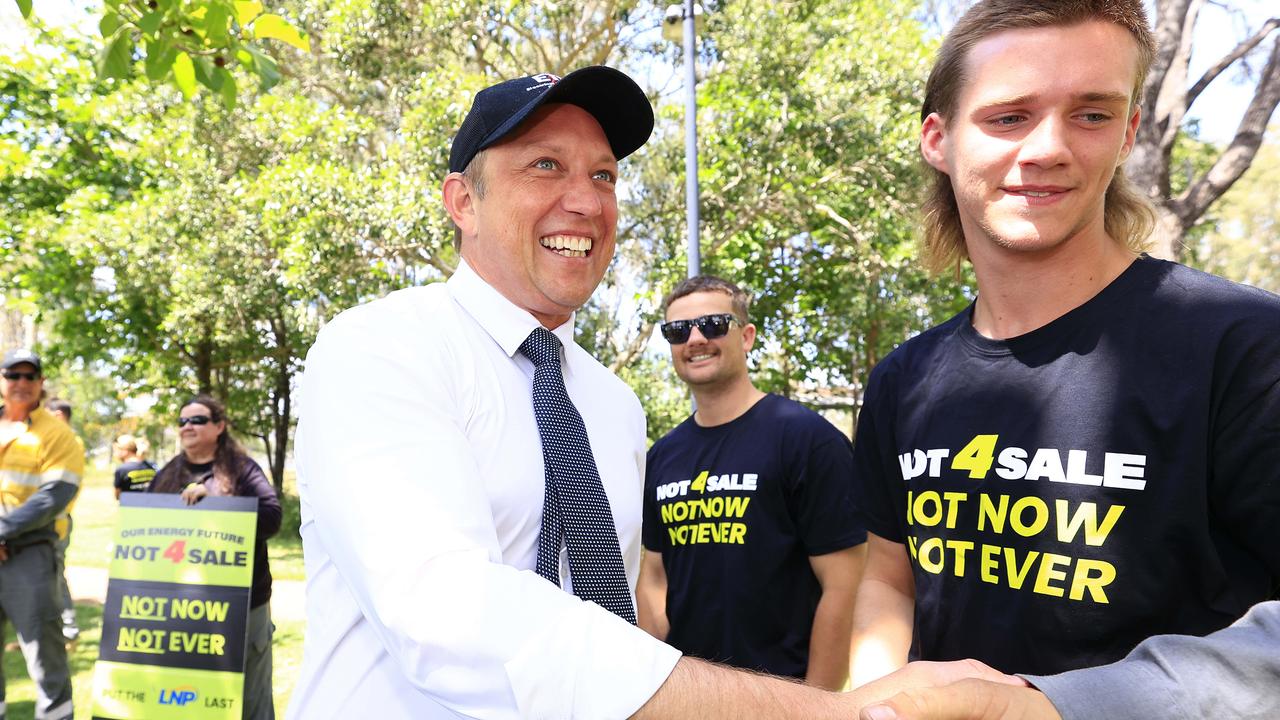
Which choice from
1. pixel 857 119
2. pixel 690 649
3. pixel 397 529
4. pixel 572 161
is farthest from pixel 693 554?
pixel 857 119

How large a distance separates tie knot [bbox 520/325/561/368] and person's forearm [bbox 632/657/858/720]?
0.92 m

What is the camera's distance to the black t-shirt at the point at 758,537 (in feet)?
12.5

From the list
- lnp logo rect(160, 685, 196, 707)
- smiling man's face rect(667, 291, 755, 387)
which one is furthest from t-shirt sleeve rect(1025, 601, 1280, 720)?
lnp logo rect(160, 685, 196, 707)

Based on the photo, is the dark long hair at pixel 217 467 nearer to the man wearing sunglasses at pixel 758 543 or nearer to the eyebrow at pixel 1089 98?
the man wearing sunglasses at pixel 758 543

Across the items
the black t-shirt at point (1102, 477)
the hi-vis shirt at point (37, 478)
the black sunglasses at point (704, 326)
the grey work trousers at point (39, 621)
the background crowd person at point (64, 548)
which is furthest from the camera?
the background crowd person at point (64, 548)

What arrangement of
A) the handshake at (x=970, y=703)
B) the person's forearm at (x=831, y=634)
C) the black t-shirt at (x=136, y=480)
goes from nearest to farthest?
the handshake at (x=970, y=703)
the person's forearm at (x=831, y=634)
the black t-shirt at (x=136, y=480)

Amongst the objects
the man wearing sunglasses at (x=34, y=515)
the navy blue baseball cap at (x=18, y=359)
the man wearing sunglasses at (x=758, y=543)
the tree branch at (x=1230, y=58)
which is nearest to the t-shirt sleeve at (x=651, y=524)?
the man wearing sunglasses at (x=758, y=543)

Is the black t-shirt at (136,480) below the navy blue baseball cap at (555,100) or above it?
below

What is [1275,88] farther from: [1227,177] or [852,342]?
[852,342]

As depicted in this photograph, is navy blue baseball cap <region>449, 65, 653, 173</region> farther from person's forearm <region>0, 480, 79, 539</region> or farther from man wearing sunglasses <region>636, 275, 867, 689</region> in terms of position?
person's forearm <region>0, 480, 79, 539</region>

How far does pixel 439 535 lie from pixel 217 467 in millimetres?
5138

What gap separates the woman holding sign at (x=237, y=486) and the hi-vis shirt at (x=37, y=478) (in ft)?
2.15

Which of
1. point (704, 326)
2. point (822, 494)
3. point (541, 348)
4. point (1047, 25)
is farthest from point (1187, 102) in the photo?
point (541, 348)

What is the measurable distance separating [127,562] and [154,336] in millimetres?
14641
